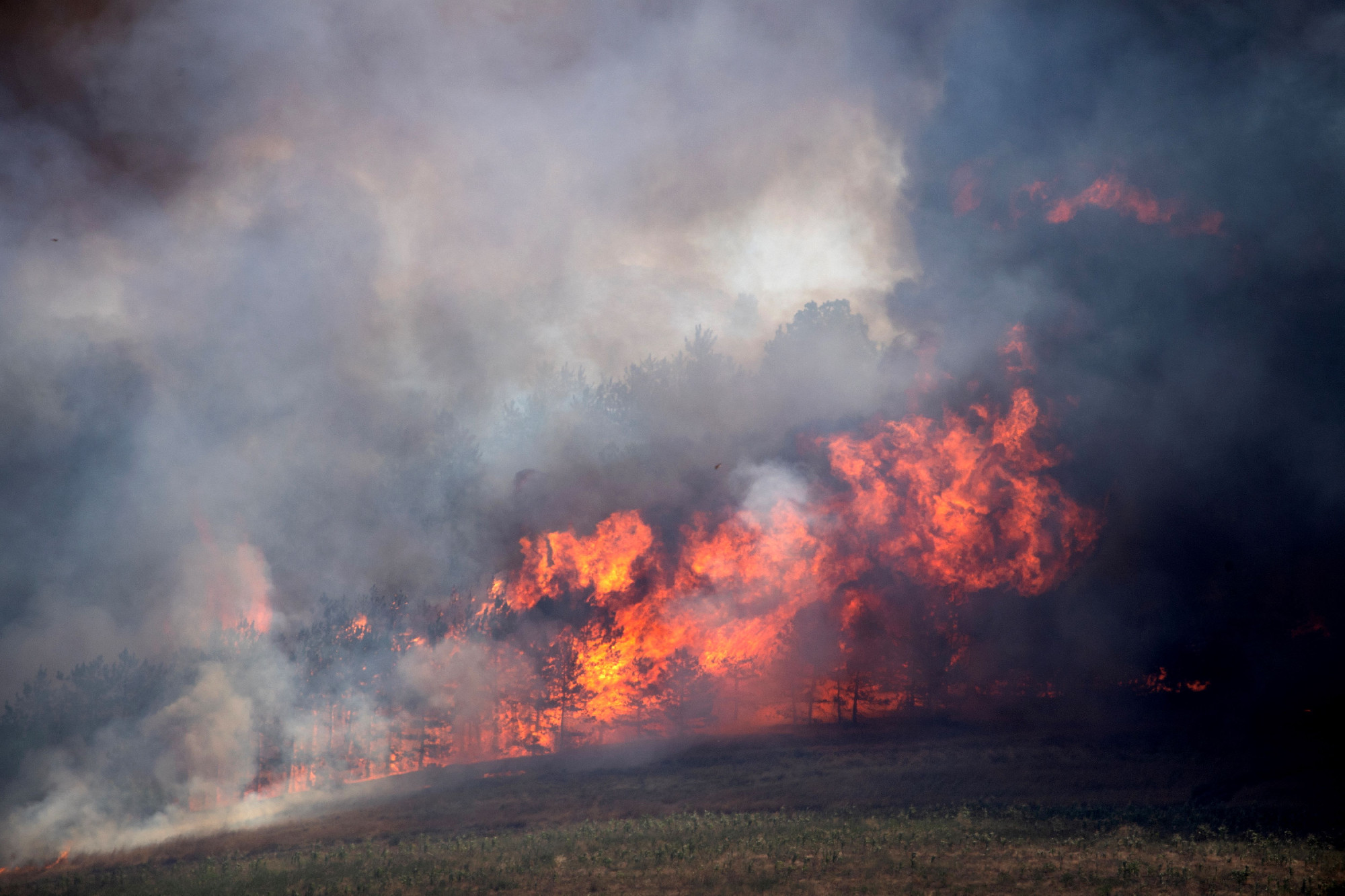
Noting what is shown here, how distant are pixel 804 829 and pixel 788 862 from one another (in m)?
6.40

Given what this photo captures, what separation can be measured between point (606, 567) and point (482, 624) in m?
9.47

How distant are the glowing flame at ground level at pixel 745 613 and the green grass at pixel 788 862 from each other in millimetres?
17849

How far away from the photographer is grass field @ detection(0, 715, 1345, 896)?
90.0 feet

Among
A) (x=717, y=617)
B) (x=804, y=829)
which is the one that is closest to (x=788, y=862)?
(x=804, y=829)

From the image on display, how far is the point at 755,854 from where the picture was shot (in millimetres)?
30172

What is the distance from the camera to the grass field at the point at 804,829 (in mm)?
27438

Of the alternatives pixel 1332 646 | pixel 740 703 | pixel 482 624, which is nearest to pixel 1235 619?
pixel 1332 646

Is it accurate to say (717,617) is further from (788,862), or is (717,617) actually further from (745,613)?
(788,862)

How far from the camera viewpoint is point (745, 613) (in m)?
58.0

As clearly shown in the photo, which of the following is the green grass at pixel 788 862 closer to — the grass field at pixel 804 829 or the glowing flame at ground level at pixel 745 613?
the grass field at pixel 804 829

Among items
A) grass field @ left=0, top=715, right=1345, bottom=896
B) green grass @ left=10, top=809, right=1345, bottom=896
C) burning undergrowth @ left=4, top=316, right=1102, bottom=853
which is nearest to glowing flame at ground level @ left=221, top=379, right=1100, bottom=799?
burning undergrowth @ left=4, top=316, right=1102, bottom=853

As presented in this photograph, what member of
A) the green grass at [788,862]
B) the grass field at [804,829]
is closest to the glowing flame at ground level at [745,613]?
the grass field at [804,829]

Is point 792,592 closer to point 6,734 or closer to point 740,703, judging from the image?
point 740,703

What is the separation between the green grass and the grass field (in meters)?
0.13
